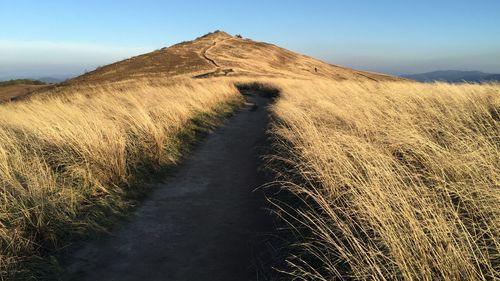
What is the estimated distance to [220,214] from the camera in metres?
6.13

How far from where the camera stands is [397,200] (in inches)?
151

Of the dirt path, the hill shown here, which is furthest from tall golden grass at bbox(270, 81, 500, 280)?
the hill

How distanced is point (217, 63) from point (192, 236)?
5177cm

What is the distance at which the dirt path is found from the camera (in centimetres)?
440

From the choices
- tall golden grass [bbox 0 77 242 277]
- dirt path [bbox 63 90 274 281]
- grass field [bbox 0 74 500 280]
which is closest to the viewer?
grass field [bbox 0 74 500 280]

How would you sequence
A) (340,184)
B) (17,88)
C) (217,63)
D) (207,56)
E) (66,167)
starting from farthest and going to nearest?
(207,56)
(217,63)
(17,88)
(66,167)
(340,184)

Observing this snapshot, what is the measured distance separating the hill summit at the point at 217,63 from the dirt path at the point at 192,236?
35855 millimetres

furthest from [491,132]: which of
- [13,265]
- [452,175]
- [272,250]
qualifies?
[13,265]

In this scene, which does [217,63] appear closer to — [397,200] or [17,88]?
[17,88]

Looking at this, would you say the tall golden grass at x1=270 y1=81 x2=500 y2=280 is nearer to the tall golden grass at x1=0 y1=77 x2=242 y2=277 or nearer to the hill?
the tall golden grass at x1=0 y1=77 x2=242 y2=277

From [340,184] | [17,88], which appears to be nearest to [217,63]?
[17,88]

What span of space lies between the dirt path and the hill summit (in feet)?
118

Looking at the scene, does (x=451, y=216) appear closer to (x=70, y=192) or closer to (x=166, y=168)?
(x=70, y=192)

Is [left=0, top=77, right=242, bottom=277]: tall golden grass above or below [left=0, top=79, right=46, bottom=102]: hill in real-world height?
above
